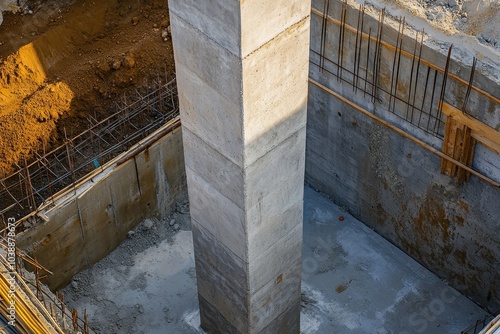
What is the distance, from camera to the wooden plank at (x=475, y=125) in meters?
13.5

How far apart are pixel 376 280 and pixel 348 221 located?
1682 millimetres

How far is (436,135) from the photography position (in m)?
14.6

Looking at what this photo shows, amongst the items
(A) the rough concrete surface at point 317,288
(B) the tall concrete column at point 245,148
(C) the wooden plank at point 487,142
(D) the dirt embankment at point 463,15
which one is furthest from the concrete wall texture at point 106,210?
(C) the wooden plank at point 487,142

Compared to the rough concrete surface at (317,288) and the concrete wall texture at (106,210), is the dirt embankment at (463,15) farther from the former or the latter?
the concrete wall texture at (106,210)

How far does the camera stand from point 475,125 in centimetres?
1363

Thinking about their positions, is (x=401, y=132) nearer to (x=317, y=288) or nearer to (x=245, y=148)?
(x=317, y=288)

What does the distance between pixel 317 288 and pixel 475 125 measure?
4.28 meters

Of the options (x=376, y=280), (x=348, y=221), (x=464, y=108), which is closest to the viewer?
(x=464, y=108)

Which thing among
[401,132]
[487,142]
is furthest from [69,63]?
[487,142]

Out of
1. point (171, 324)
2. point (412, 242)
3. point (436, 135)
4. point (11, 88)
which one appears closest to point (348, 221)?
point (412, 242)

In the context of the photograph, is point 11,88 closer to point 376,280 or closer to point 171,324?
point 171,324

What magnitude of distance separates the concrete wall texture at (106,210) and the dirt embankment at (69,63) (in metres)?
1.65

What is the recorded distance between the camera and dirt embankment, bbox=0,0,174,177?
1664 centimetres

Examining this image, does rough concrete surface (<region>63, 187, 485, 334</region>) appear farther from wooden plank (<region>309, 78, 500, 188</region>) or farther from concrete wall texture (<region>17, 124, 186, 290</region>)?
wooden plank (<region>309, 78, 500, 188</region>)
